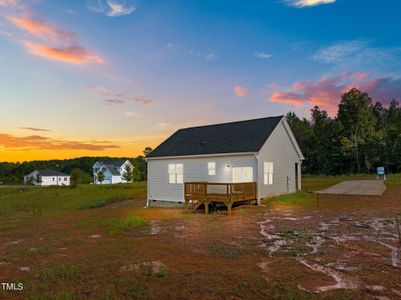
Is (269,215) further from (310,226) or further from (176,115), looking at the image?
(176,115)

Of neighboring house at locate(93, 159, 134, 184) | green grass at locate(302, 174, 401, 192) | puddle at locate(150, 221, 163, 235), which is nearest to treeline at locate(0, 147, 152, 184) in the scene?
neighboring house at locate(93, 159, 134, 184)

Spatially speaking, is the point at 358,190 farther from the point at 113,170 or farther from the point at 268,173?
the point at 113,170

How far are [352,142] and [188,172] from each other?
41.7 metres

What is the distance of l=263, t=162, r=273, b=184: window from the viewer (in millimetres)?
19875

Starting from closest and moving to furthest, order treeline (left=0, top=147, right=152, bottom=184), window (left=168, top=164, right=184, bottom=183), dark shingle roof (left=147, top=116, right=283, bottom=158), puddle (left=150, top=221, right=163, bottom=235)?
puddle (left=150, top=221, right=163, bottom=235) → dark shingle roof (left=147, top=116, right=283, bottom=158) → window (left=168, top=164, right=184, bottom=183) → treeline (left=0, top=147, right=152, bottom=184)

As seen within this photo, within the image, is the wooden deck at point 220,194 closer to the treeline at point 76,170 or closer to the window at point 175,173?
the window at point 175,173

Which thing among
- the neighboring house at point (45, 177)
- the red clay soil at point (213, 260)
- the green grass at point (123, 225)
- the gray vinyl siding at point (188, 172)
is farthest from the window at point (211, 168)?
the neighboring house at point (45, 177)

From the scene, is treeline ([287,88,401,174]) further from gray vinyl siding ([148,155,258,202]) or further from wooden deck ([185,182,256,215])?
wooden deck ([185,182,256,215])

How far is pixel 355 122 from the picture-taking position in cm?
5262

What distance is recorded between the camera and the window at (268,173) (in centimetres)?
1988

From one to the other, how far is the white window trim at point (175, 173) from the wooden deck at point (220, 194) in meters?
2.66

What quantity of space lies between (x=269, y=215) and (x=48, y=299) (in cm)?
1162

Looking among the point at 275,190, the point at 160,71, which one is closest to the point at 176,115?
the point at 160,71

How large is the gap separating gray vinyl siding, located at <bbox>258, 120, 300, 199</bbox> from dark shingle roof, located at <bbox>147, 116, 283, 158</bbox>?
643 mm
